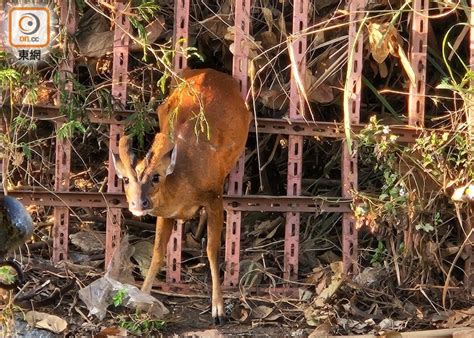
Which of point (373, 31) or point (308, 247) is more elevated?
point (373, 31)

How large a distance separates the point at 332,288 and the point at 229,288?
0.76 meters

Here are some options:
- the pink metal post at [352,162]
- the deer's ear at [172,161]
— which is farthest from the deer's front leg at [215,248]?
the pink metal post at [352,162]

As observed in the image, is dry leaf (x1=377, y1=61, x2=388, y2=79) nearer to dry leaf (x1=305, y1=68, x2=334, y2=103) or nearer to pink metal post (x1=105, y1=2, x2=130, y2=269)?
dry leaf (x1=305, y1=68, x2=334, y2=103)

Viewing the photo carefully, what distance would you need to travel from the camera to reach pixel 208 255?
267 inches

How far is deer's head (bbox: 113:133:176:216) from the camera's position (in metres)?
6.23

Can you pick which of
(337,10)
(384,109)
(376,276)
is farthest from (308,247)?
(337,10)

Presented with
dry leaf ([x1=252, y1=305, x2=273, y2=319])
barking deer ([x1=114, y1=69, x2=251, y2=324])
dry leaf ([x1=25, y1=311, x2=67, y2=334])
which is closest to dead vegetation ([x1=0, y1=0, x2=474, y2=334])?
dry leaf ([x1=252, y1=305, x2=273, y2=319])

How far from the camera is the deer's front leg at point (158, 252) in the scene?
22.0 ft

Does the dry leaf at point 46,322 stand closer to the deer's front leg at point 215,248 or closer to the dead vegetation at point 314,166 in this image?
the dead vegetation at point 314,166

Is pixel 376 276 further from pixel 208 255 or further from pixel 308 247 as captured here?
pixel 208 255

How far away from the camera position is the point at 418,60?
720 centimetres

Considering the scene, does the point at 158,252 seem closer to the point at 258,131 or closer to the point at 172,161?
the point at 172,161

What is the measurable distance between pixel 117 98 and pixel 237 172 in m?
1.03

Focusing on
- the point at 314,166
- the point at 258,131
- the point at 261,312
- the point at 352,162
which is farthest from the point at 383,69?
the point at 261,312
